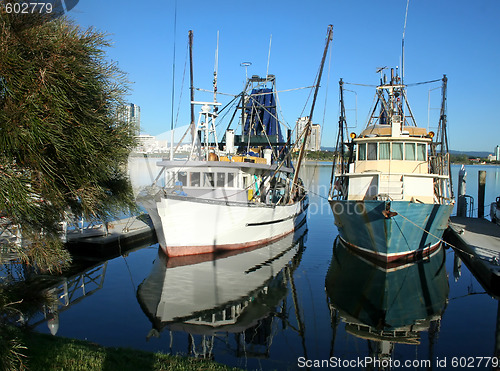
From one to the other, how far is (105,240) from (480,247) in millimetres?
16997

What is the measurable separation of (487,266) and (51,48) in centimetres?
1508

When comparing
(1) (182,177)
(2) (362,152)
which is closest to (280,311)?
(1) (182,177)

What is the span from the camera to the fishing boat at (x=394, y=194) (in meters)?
17.3

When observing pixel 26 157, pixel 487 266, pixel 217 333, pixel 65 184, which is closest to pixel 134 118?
pixel 65 184

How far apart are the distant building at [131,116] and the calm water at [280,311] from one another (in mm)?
5751

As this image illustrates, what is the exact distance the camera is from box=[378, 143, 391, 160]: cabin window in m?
20.7

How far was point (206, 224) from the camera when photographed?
61.4ft

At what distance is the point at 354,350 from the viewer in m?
10.1

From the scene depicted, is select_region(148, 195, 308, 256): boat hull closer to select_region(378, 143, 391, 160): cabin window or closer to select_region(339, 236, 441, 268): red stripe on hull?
select_region(339, 236, 441, 268): red stripe on hull

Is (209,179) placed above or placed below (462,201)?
above

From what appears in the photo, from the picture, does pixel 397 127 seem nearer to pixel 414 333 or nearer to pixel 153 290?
pixel 414 333

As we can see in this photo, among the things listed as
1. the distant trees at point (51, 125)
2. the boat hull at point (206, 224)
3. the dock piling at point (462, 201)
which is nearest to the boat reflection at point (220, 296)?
the boat hull at point (206, 224)

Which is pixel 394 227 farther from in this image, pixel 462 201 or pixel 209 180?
pixel 462 201

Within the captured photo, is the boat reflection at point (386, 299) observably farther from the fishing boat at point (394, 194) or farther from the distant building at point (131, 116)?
the distant building at point (131, 116)
